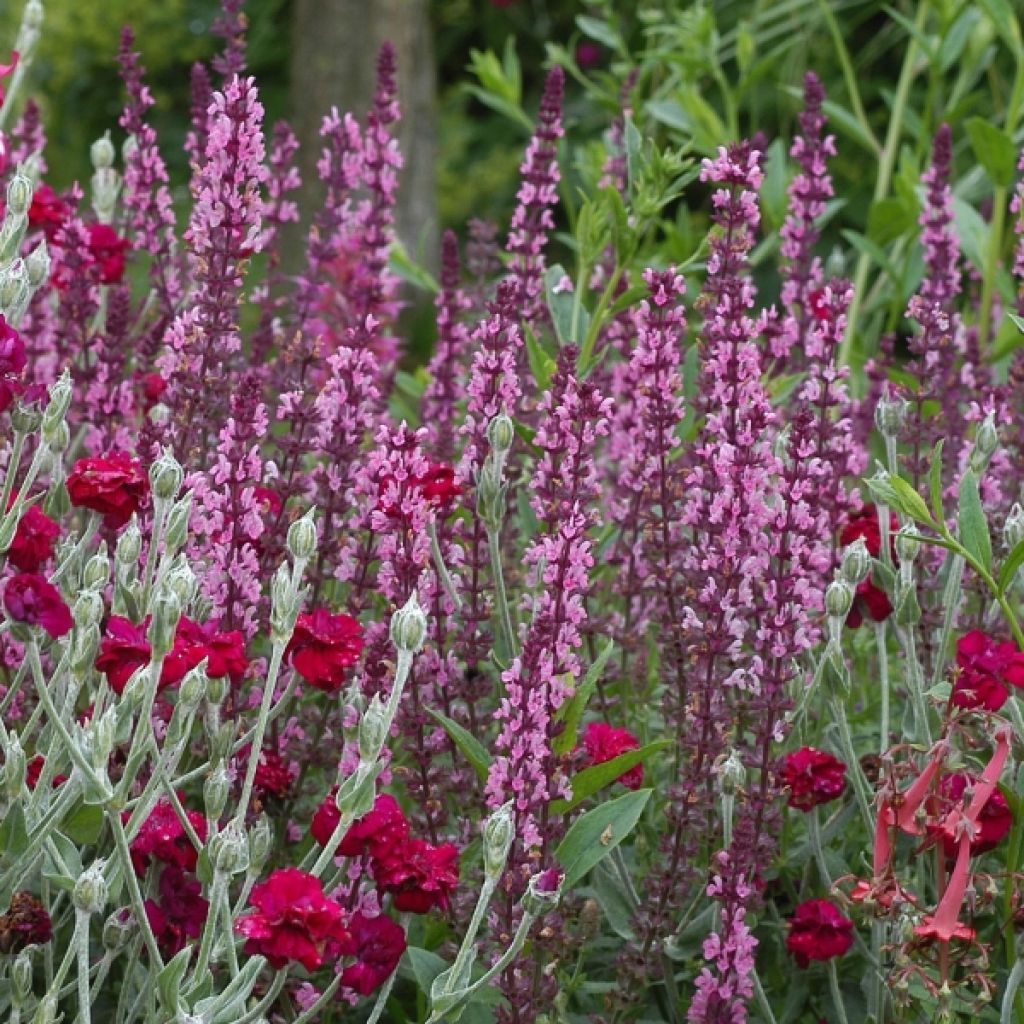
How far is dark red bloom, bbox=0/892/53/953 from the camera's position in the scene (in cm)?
193

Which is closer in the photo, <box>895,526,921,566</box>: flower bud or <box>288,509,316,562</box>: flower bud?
<box>288,509,316,562</box>: flower bud

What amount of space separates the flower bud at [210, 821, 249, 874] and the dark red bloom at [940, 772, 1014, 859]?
2.48 feet

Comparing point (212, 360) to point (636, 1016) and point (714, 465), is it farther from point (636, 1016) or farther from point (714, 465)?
point (636, 1016)

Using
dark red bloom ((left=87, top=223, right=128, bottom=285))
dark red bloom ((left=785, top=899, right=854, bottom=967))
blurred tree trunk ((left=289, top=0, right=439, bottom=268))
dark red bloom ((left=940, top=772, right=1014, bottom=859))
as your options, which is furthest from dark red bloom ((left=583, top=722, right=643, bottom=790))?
blurred tree trunk ((left=289, top=0, right=439, bottom=268))

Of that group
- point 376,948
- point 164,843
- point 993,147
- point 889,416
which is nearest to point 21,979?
point 164,843

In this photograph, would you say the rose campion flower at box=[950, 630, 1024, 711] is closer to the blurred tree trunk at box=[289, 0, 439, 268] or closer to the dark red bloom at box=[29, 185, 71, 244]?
the dark red bloom at box=[29, 185, 71, 244]

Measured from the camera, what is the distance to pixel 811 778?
7.04 ft

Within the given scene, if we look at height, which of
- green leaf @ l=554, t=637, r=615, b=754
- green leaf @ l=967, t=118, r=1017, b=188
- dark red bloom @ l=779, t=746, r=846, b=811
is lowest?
dark red bloom @ l=779, t=746, r=846, b=811

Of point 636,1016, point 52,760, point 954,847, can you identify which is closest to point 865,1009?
point 636,1016

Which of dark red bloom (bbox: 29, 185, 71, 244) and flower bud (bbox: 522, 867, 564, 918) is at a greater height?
dark red bloom (bbox: 29, 185, 71, 244)

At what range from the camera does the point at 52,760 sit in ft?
6.27

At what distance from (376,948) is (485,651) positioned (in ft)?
1.54

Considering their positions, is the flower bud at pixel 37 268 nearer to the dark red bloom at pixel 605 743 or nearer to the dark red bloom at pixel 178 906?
the dark red bloom at pixel 178 906

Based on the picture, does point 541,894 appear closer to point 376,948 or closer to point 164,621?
point 376,948
